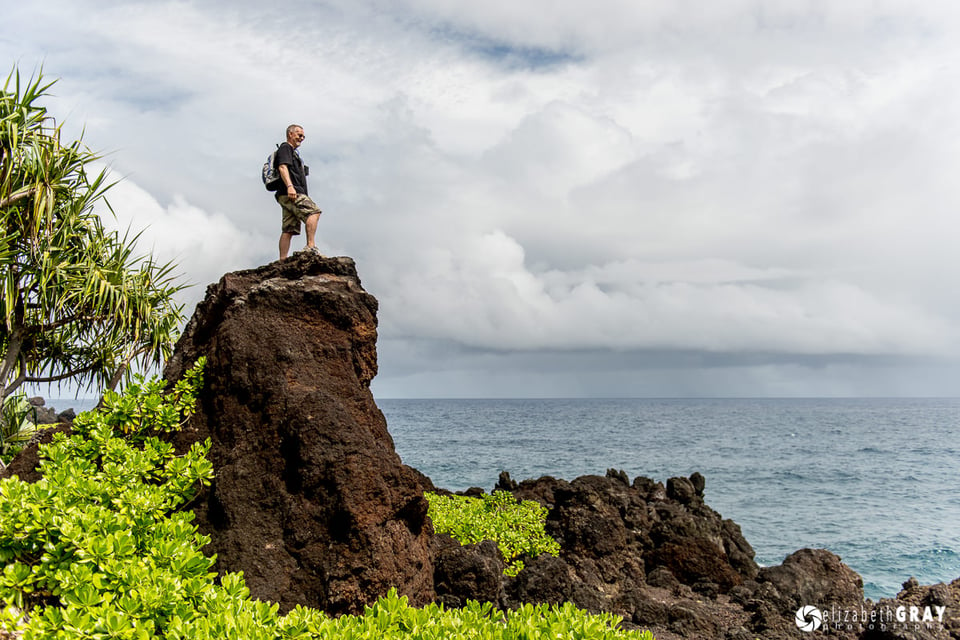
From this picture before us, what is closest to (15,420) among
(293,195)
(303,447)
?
(293,195)

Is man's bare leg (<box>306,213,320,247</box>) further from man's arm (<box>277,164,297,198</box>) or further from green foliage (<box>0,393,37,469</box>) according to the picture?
green foliage (<box>0,393,37,469</box>)

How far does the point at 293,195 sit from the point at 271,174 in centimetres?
53

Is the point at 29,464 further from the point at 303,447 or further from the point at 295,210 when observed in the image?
the point at 295,210

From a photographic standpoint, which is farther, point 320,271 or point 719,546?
point 719,546

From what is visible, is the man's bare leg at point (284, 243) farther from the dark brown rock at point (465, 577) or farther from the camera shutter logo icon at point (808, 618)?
the camera shutter logo icon at point (808, 618)

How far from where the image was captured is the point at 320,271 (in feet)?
29.6

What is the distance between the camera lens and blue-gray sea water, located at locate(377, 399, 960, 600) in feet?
89.9

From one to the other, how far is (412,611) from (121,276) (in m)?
12.0

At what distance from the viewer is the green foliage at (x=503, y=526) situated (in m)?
12.1

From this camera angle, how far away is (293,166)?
34.0 feet

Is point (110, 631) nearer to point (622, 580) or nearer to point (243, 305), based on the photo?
point (243, 305)

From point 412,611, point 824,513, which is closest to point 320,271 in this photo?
point 412,611

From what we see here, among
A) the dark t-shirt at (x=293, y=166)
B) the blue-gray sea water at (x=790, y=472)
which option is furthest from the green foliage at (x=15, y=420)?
the blue-gray sea water at (x=790, y=472)

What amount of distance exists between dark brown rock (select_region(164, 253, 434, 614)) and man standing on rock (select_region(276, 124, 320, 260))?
1.37 meters
